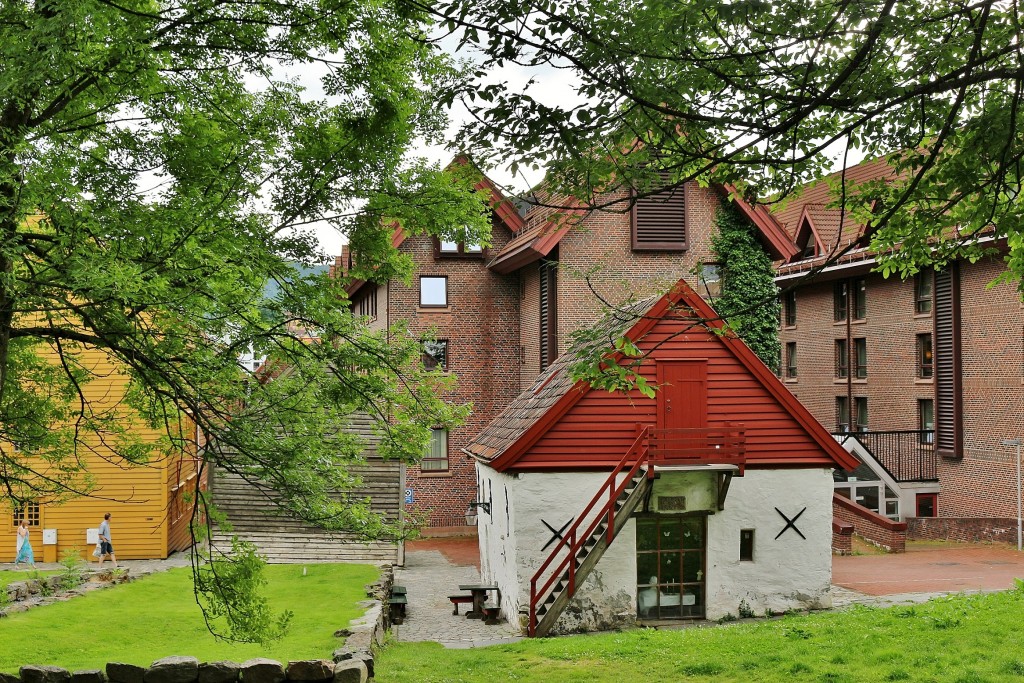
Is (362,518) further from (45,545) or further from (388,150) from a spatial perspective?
(45,545)

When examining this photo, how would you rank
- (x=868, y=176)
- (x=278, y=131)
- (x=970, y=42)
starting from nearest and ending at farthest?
(x=970, y=42) → (x=278, y=131) → (x=868, y=176)

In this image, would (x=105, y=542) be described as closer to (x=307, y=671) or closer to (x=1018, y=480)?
(x=307, y=671)

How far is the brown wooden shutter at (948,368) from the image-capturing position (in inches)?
1148

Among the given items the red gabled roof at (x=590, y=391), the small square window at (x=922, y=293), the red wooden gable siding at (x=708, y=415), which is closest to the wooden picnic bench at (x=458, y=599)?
the red gabled roof at (x=590, y=391)

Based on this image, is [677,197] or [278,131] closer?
[278,131]

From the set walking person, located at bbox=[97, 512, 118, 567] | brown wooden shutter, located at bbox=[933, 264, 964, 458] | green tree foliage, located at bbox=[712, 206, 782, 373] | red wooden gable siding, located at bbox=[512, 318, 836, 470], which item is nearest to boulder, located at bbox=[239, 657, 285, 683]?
red wooden gable siding, located at bbox=[512, 318, 836, 470]

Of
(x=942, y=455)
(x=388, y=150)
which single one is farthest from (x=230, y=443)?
(x=942, y=455)

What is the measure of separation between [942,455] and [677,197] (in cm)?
1170

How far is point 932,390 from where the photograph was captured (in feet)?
101

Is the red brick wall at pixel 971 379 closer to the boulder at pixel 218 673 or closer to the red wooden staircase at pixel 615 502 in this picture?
the red wooden staircase at pixel 615 502

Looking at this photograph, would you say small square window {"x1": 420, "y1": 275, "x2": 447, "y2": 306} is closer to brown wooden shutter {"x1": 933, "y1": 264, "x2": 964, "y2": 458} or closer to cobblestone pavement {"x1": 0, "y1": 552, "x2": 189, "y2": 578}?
cobblestone pavement {"x1": 0, "y1": 552, "x2": 189, "y2": 578}

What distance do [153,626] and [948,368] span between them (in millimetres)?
24262

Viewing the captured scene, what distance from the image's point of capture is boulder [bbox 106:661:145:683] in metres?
10.9

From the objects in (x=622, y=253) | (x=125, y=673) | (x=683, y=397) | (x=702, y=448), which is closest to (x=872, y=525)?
(x=622, y=253)
